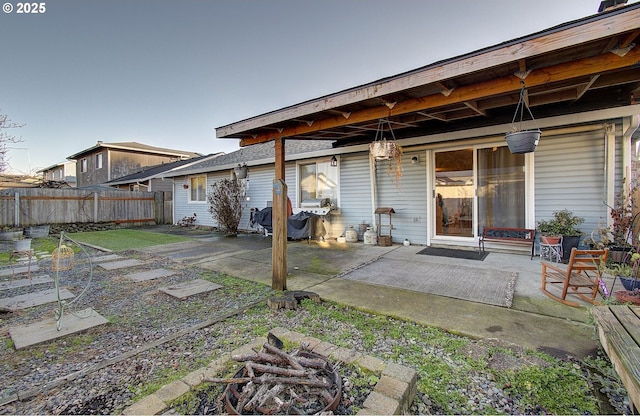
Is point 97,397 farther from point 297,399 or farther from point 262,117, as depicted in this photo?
point 262,117

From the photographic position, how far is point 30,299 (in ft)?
11.8

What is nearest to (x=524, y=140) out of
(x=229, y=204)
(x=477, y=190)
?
(x=477, y=190)

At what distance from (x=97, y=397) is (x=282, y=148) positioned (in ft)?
10.7

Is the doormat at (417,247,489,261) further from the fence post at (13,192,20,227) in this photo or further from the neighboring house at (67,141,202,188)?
the neighboring house at (67,141,202,188)

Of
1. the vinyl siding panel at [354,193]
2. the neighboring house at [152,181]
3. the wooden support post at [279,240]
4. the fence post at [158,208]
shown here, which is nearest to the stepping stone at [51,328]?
the wooden support post at [279,240]

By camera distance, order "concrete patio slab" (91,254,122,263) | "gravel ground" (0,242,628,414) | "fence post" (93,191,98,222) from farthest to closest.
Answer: "fence post" (93,191,98,222), "concrete patio slab" (91,254,122,263), "gravel ground" (0,242,628,414)

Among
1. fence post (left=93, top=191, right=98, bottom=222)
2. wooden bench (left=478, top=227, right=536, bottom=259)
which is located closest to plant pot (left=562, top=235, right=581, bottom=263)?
wooden bench (left=478, top=227, right=536, bottom=259)

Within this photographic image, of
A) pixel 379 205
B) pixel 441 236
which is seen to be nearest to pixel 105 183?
pixel 379 205

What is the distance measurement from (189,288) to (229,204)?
588 centimetres

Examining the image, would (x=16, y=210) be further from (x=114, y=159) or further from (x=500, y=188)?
(x=500, y=188)

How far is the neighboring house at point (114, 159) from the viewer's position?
68.2ft

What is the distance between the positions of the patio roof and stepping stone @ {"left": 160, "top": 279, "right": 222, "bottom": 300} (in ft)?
7.43

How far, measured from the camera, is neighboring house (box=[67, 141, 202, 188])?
2078cm

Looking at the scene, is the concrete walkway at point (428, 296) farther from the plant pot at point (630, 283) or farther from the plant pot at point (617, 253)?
the plant pot at point (617, 253)
